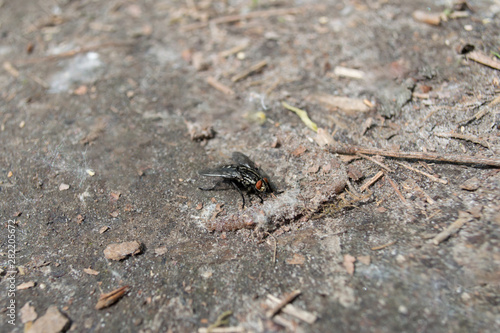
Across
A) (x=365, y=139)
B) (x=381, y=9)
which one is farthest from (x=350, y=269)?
(x=381, y=9)

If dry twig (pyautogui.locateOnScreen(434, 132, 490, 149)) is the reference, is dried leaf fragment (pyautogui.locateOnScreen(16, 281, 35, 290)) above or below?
below

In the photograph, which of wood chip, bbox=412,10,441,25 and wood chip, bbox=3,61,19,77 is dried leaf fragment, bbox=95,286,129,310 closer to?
wood chip, bbox=3,61,19,77

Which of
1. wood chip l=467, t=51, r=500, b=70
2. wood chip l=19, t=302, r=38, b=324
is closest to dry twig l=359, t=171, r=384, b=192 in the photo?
wood chip l=467, t=51, r=500, b=70

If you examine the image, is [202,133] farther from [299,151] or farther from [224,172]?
[299,151]

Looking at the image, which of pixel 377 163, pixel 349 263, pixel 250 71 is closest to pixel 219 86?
pixel 250 71

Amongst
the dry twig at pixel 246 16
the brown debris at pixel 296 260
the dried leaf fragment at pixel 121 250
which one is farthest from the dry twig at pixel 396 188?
the dry twig at pixel 246 16

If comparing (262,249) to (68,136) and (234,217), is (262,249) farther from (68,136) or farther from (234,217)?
(68,136)
